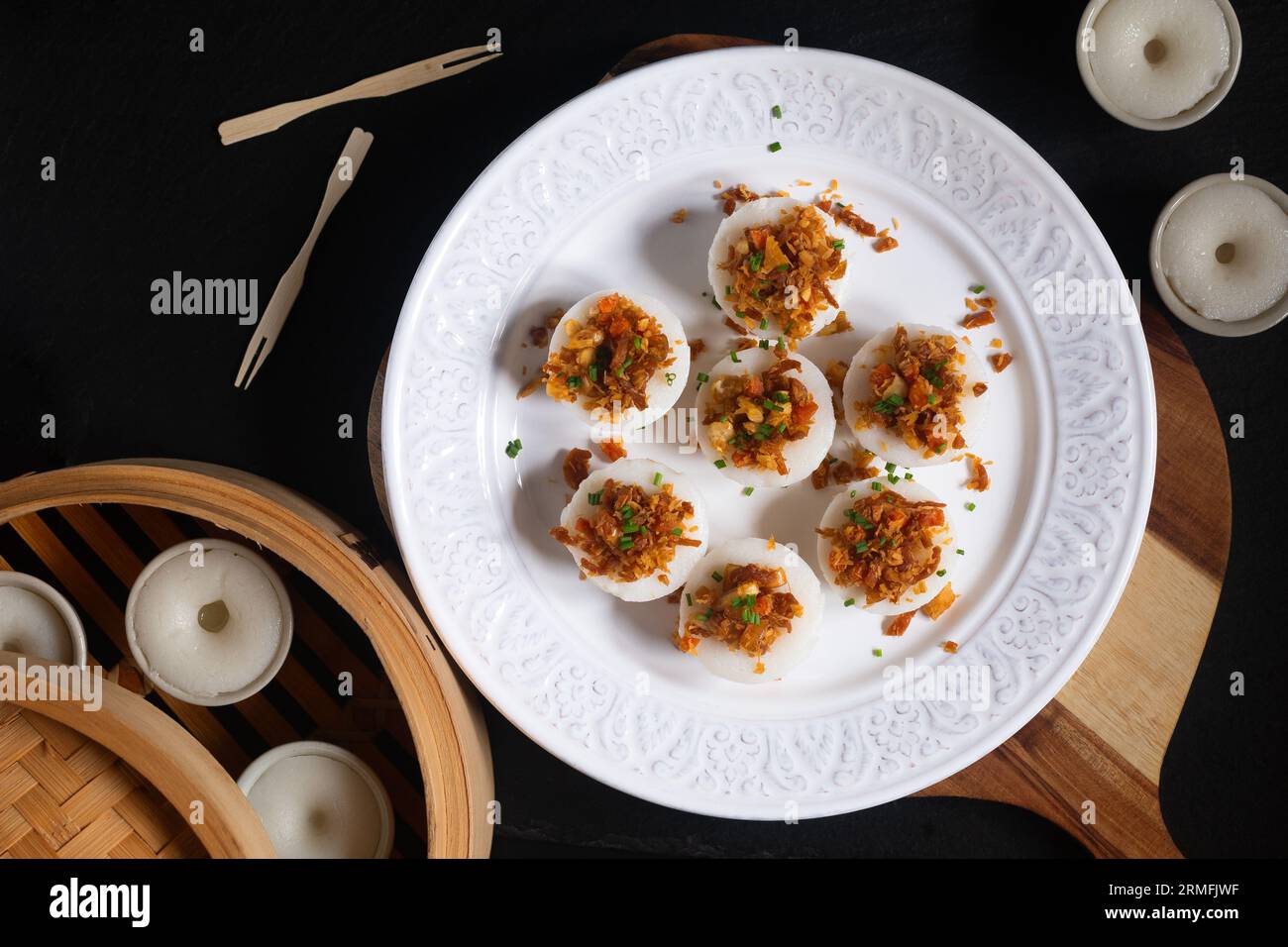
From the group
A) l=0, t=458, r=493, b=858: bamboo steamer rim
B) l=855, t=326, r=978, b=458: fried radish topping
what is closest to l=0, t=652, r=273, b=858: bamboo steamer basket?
l=0, t=458, r=493, b=858: bamboo steamer rim

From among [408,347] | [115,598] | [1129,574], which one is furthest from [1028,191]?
[115,598]

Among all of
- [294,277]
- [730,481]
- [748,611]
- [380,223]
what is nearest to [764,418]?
[730,481]

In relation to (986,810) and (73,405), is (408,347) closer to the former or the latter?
(73,405)

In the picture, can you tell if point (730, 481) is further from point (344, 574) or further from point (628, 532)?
point (344, 574)

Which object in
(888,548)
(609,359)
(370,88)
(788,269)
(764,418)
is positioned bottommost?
(888,548)

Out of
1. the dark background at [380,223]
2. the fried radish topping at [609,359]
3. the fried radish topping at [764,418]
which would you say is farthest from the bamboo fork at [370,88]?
the fried radish topping at [764,418]

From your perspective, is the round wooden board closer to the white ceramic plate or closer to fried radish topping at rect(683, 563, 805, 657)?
the white ceramic plate

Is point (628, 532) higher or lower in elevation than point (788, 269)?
lower
